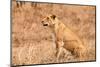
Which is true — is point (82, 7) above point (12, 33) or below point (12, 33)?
above

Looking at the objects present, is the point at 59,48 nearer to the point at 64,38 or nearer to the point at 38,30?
the point at 64,38

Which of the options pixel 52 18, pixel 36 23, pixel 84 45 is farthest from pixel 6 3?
pixel 84 45

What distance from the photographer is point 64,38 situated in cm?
262

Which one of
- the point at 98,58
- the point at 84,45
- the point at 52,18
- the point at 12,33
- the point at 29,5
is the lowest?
the point at 98,58

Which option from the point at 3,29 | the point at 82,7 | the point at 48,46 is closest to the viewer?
the point at 3,29

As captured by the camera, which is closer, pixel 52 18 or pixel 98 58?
pixel 52 18

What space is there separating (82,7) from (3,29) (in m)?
1.12

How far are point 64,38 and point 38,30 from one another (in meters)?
0.38

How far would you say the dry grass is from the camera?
2.39 meters

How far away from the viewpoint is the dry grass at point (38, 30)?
7.86 ft

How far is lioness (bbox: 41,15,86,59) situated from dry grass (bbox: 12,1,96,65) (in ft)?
0.18

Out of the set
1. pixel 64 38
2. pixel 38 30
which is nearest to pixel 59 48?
pixel 64 38

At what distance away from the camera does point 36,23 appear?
2.48m

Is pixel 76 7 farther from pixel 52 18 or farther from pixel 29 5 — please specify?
pixel 29 5
